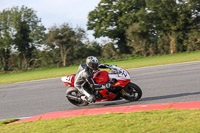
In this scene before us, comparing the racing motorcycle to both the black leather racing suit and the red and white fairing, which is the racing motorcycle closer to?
the red and white fairing

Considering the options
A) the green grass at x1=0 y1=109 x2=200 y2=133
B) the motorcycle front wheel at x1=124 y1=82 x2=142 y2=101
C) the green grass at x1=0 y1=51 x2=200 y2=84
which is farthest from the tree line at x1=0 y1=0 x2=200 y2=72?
the green grass at x1=0 y1=109 x2=200 y2=133

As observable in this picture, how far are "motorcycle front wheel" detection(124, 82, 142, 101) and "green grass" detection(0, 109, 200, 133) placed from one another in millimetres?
2137

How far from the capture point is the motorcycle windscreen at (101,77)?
9094mm

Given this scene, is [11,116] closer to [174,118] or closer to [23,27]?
[174,118]

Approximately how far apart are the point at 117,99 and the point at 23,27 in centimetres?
3802

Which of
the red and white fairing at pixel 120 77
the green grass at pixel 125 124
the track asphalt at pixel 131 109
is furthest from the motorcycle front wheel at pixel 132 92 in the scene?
the green grass at pixel 125 124

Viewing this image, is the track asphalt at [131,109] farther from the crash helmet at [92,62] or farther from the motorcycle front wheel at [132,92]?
the crash helmet at [92,62]

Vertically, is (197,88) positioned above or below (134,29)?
below

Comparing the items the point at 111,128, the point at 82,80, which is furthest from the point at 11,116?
the point at 111,128

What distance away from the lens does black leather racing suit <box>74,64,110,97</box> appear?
8.99 metres

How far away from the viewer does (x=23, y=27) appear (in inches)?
1770

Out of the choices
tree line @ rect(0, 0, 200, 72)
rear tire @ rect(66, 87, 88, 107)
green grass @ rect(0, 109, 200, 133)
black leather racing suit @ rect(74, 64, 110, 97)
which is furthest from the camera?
tree line @ rect(0, 0, 200, 72)

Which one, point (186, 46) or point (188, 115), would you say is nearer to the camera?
point (188, 115)

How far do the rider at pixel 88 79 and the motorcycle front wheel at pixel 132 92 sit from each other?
616 millimetres
